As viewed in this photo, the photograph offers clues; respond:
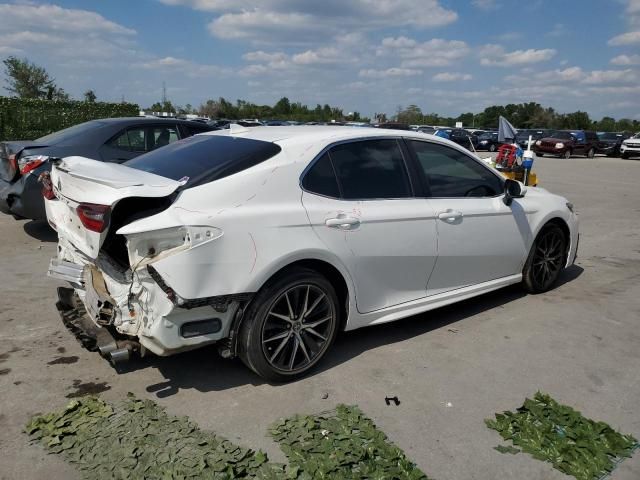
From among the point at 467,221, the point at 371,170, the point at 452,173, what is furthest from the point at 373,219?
the point at 452,173

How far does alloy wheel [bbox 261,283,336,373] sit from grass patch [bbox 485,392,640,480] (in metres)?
1.21

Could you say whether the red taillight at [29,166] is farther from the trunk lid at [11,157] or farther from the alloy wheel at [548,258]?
the alloy wheel at [548,258]

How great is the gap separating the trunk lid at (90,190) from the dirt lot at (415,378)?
3.11ft

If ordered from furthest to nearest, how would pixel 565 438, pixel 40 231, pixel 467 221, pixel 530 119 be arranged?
pixel 530 119, pixel 40 231, pixel 467 221, pixel 565 438

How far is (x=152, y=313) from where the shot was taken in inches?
124

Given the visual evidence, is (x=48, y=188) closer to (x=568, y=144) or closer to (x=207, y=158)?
(x=207, y=158)

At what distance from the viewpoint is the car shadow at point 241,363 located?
3.68 m

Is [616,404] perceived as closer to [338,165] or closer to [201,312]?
[338,165]

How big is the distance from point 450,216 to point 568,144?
96.8ft

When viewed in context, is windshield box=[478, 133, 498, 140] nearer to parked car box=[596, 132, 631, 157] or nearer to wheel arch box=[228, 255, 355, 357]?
parked car box=[596, 132, 631, 157]

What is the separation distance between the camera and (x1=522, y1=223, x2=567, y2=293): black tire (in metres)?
5.51

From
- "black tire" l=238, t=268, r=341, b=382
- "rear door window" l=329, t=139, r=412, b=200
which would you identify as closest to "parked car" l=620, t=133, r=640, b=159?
"rear door window" l=329, t=139, r=412, b=200

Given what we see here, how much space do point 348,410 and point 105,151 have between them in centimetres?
553

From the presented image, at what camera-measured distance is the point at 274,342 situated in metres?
3.62
